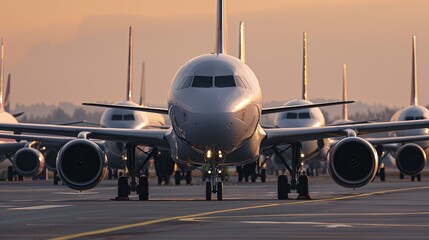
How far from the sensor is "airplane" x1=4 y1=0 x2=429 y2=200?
28453 mm

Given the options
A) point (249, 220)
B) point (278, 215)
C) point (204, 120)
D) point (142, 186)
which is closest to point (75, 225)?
point (249, 220)

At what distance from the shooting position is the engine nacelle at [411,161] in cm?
6016

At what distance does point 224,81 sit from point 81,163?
16.4ft

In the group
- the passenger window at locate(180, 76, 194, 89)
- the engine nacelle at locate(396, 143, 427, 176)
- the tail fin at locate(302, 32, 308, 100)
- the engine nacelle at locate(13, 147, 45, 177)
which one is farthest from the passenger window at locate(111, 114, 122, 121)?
the passenger window at locate(180, 76, 194, 89)

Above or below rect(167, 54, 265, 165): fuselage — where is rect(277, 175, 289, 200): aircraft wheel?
below

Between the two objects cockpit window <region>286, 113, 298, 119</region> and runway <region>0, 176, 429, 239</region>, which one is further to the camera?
cockpit window <region>286, 113, 298, 119</region>

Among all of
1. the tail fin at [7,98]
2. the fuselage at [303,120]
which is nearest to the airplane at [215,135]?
the fuselage at [303,120]

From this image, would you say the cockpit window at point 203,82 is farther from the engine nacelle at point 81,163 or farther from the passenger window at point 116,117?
the passenger window at point 116,117

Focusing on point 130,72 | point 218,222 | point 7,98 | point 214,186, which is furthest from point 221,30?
point 7,98

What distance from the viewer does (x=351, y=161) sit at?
30844mm

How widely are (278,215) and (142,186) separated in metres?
11.3

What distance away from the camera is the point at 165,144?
32.6 metres

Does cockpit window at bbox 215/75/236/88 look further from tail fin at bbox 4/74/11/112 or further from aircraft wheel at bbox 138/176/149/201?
tail fin at bbox 4/74/11/112

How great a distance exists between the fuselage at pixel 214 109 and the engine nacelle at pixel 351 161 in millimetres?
2431
